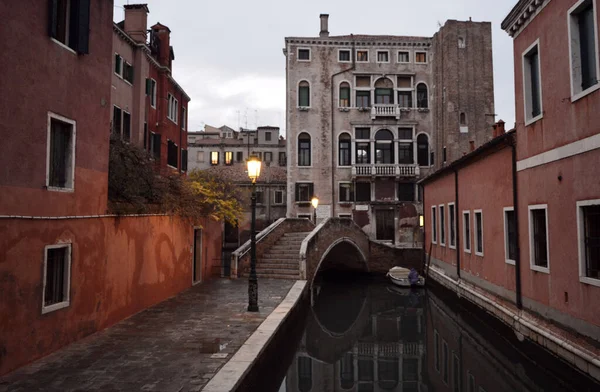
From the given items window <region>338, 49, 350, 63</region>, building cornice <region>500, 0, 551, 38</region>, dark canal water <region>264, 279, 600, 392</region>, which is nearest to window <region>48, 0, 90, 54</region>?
dark canal water <region>264, 279, 600, 392</region>

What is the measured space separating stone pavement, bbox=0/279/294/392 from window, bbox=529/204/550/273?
236 inches

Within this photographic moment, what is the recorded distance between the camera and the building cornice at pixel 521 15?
30.6ft

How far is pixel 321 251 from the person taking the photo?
19.0m

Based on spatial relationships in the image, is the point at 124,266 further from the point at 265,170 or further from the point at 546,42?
the point at 265,170

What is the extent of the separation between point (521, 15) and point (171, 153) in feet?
54.0

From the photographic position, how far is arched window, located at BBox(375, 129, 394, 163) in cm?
3153

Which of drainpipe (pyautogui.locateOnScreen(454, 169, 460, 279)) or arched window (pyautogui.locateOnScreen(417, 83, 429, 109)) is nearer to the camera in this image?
drainpipe (pyautogui.locateOnScreen(454, 169, 460, 279))

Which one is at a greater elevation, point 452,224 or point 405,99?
point 405,99

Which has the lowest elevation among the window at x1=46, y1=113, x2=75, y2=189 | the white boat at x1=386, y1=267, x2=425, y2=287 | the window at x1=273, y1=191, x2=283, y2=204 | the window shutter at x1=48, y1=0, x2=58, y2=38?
the white boat at x1=386, y1=267, x2=425, y2=287

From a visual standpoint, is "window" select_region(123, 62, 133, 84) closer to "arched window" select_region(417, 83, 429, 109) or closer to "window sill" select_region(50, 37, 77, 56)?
"window sill" select_region(50, 37, 77, 56)

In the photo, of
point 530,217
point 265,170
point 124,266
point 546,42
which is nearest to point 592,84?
point 546,42

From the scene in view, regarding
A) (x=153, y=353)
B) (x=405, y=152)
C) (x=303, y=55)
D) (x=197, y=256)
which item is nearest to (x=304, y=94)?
(x=303, y=55)

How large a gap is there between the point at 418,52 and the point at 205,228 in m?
22.9

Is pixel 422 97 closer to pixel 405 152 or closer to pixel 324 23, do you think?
pixel 405 152
